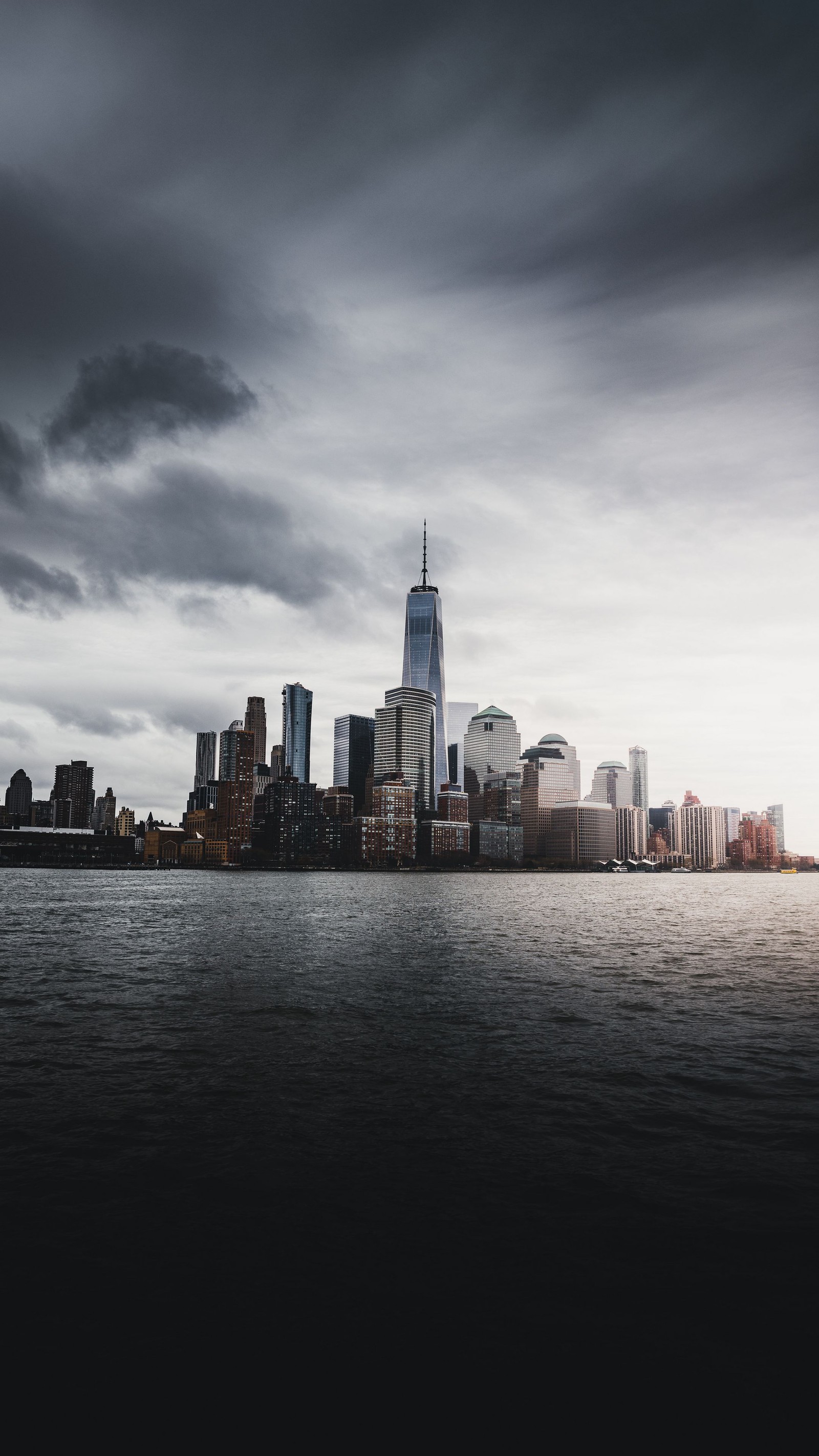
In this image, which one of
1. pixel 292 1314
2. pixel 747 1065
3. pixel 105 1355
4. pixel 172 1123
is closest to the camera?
pixel 105 1355

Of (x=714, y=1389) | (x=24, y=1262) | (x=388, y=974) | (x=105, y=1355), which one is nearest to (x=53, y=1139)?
(x=24, y=1262)

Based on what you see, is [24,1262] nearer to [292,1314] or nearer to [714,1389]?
[292,1314]

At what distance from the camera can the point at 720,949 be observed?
82562 millimetres

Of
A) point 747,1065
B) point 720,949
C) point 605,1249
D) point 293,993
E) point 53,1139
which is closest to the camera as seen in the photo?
point 605,1249

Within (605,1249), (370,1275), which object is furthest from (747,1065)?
(370,1275)

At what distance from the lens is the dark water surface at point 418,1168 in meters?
15.2

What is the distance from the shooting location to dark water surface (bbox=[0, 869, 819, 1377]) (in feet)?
49.8

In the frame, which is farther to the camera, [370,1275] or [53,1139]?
[53,1139]

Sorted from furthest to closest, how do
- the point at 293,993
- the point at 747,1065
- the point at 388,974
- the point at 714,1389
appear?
1. the point at 388,974
2. the point at 293,993
3. the point at 747,1065
4. the point at 714,1389

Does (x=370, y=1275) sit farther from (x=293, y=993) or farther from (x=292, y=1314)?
(x=293, y=993)

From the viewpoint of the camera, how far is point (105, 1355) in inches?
547

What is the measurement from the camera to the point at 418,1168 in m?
22.3

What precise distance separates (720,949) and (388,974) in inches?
1557

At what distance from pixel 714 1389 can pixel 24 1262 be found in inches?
535
